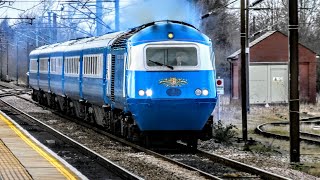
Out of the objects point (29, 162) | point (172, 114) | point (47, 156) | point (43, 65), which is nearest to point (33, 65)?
point (43, 65)

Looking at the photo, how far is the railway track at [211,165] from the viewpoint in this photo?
1374 cm

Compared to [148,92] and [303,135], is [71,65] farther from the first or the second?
[148,92]

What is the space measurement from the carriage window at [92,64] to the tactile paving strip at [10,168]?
672 centimetres

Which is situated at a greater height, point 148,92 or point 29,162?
point 148,92

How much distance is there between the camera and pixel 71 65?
29016 millimetres

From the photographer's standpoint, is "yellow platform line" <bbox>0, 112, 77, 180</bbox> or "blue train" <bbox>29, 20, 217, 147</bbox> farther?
"blue train" <bbox>29, 20, 217, 147</bbox>

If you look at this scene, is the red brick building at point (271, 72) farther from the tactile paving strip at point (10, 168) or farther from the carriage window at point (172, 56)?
the tactile paving strip at point (10, 168)

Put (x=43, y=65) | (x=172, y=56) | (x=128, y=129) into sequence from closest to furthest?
(x=172, y=56), (x=128, y=129), (x=43, y=65)

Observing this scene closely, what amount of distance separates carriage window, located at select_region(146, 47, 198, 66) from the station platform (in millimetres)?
3364

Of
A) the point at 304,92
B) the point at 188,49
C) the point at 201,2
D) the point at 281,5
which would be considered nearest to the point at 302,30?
the point at 281,5

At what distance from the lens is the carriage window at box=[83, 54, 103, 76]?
22.4 meters

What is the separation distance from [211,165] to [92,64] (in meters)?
9.18

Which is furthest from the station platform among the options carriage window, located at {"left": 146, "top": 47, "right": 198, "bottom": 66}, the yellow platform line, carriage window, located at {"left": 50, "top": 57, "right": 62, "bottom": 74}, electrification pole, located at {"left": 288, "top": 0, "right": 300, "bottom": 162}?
carriage window, located at {"left": 50, "top": 57, "right": 62, "bottom": 74}

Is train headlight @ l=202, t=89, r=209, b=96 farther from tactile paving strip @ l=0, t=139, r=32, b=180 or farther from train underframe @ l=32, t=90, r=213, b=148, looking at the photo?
tactile paving strip @ l=0, t=139, r=32, b=180
